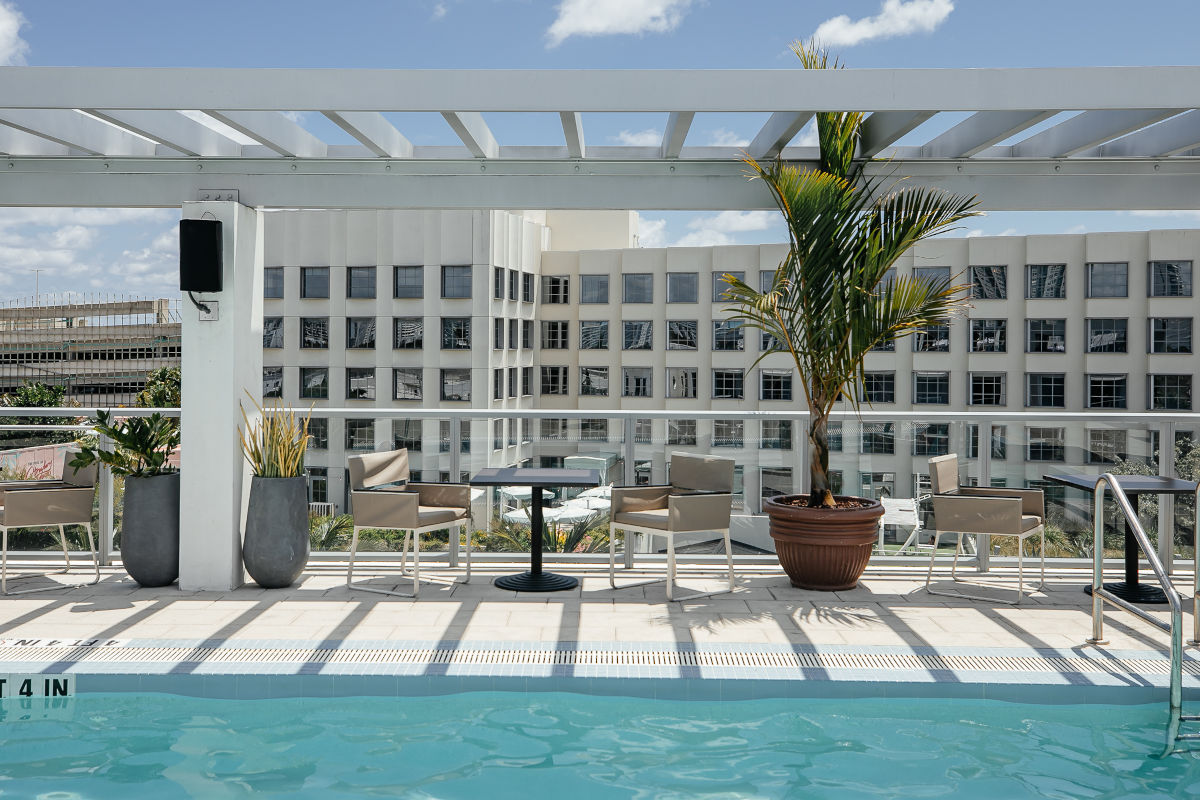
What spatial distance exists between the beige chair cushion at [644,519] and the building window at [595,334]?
49194mm

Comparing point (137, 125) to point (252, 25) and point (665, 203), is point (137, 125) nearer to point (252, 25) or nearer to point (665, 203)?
point (665, 203)

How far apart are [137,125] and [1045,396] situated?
52281mm

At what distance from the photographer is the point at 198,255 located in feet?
18.0

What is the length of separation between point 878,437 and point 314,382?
49112mm

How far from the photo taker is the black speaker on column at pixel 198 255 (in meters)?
5.46

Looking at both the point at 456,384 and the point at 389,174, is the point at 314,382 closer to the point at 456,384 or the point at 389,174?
the point at 456,384

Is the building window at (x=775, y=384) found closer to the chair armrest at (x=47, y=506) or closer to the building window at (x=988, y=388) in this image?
the building window at (x=988, y=388)

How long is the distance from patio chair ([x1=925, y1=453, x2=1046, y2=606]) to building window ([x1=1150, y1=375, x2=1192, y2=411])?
1971 inches

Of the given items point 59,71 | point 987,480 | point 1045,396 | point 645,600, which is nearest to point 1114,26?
point 987,480

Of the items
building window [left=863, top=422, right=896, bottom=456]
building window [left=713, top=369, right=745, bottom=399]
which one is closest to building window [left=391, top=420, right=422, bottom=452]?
building window [left=863, top=422, right=896, bottom=456]

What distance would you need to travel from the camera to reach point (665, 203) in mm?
5879

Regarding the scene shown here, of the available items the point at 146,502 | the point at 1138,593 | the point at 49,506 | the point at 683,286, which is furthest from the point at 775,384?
the point at 49,506

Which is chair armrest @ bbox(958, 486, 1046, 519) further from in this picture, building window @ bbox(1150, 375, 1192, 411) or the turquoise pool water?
building window @ bbox(1150, 375, 1192, 411)

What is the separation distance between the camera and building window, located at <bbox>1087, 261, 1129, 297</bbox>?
160 ft
